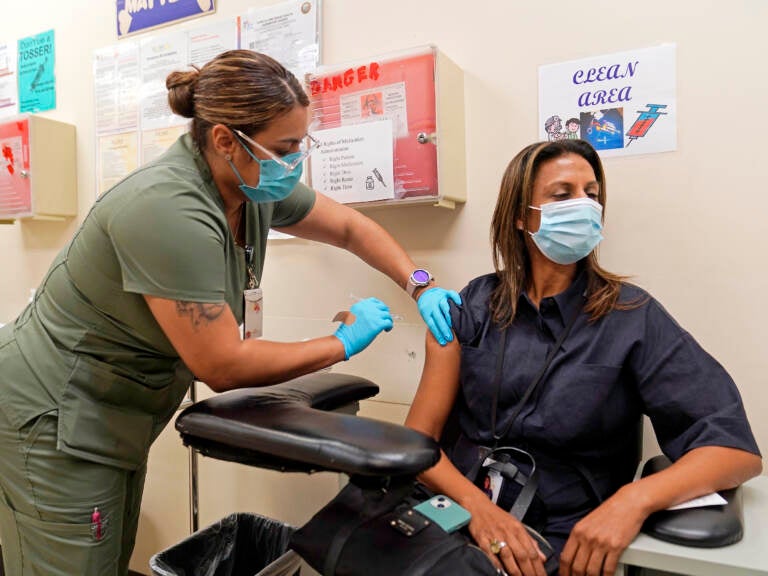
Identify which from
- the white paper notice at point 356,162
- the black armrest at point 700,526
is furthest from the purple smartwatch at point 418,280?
the black armrest at point 700,526

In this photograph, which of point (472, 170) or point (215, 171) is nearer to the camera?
point (215, 171)

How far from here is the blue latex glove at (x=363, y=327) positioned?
1.24 m

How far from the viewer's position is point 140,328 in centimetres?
115

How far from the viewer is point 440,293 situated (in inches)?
55.5

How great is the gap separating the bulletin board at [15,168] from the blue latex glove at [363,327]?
1.67 metres

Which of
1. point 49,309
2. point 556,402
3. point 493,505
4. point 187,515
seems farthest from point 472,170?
point 187,515

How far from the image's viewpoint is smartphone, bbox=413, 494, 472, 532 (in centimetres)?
98

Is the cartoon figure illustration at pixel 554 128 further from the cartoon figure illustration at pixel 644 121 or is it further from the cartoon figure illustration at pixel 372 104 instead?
the cartoon figure illustration at pixel 372 104

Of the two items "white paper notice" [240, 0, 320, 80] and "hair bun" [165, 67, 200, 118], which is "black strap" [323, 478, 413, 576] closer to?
"hair bun" [165, 67, 200, 118]

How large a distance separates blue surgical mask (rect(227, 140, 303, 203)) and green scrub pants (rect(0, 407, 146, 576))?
630 millimetres

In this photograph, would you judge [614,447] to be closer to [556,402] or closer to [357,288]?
[556,402]

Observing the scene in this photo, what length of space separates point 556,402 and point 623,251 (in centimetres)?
52

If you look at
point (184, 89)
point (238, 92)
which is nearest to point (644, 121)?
point (238, 92)

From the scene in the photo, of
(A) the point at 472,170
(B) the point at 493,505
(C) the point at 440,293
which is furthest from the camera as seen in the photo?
(A) the point at 472,170
